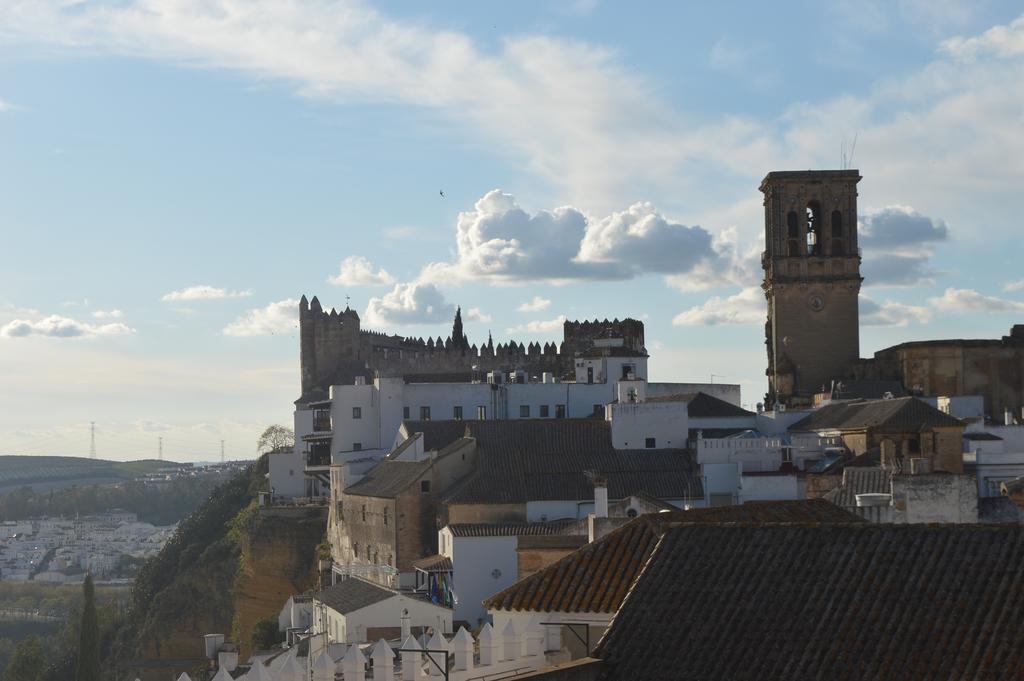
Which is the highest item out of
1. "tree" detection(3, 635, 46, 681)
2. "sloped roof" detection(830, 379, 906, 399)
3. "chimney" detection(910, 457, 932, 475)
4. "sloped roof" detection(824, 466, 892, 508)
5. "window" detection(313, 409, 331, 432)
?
"sloped roof" detection(830, 379, 906, 399)

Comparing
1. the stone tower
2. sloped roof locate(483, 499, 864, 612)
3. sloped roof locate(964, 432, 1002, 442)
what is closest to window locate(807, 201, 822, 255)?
the stone tower

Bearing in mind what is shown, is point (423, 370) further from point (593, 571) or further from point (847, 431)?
point (593, 571)

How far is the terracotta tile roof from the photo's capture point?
49.7m

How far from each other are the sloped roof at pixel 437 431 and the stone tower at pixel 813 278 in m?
22.2

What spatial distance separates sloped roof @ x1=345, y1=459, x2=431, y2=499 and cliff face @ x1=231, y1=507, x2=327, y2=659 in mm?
11068

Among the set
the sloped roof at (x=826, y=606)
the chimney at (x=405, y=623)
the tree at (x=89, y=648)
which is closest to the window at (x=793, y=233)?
the tree at (x=89, y=648)

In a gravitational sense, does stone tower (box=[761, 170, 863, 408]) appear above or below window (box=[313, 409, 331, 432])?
above

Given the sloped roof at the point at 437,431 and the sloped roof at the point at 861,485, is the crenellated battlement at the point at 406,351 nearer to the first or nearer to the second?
the sloped roof at the point at 437,431

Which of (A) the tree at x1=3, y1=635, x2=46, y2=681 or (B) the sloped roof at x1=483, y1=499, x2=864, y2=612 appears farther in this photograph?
(A) the tree at x1=3, y1=635, x2=46, y2=681

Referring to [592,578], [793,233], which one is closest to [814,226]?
[793,233]

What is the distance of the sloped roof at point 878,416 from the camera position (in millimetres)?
56281

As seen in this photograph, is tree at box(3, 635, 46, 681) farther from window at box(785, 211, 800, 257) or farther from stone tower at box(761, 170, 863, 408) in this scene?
window at box(785, 211, 800, 257)

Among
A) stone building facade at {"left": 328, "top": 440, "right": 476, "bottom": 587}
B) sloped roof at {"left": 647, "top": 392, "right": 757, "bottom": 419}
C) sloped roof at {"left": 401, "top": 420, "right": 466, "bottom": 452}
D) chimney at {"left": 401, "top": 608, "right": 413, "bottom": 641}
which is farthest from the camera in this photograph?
sloped roof at {"left": 647, "top": 392, "right": 757, "bottom": 419}

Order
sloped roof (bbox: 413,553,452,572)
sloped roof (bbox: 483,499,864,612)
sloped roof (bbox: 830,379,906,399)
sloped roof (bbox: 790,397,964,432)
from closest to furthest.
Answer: sloped roof (bbox: 483,499,864,612) → sloped roof (bbox: 413,553,452,572) → sloped roof (bbox: 790,397,964,432) → sloped roof (bbox: 830,379,906,399)
